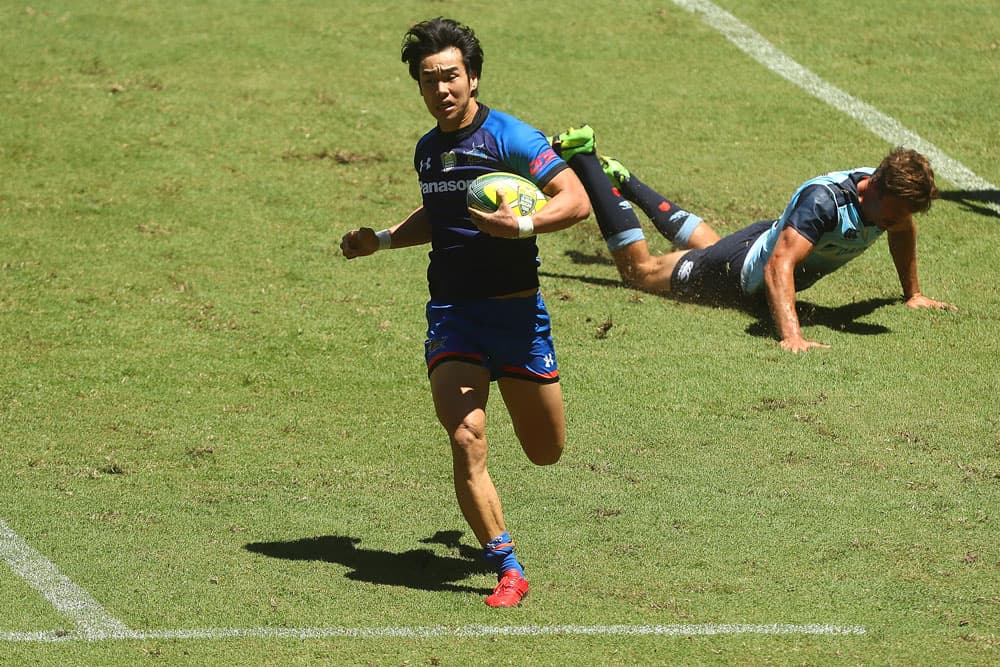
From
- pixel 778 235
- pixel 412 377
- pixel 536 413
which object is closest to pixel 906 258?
pixel 778 235

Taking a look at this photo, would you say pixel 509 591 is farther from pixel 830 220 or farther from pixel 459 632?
pixel 830 220

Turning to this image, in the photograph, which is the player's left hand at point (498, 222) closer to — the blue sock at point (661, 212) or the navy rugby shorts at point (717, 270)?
the navy rugby shorts at point (717, 270)

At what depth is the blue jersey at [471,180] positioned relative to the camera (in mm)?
5980

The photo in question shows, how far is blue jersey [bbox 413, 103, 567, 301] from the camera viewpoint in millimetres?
5980

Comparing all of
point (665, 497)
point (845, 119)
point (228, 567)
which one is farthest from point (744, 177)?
point (228, 567)

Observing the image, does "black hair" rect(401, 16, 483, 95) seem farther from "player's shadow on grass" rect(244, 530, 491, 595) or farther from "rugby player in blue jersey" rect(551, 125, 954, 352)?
"rugby player in blue jersey" rect(551, 125, 954, 352)

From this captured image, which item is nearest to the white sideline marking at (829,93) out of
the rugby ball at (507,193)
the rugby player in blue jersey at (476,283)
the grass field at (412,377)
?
the grass field at (412,377)

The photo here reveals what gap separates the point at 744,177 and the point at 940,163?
211 centimetres

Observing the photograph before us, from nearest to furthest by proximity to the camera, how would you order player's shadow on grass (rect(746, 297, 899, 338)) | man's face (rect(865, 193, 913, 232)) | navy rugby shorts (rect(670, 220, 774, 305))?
man's face (rect(865, 193, 913, 232)), player's shadow on grass (rect(746, 297, 899, 338)), navy rugby shorts (rect(670, 220, 774, 305))

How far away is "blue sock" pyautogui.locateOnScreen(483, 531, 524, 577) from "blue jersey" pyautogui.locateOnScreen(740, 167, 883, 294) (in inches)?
169

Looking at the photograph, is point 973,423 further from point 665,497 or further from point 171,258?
point 171,258

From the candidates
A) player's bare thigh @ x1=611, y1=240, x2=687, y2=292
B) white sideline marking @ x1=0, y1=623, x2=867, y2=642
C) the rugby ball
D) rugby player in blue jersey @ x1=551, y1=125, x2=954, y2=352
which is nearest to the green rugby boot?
rugby player in blue jersey @ x1=551, y1=125, x2=954, y2=352

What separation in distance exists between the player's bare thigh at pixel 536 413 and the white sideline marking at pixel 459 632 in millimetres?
981

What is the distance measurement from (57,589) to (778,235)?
5.56m
